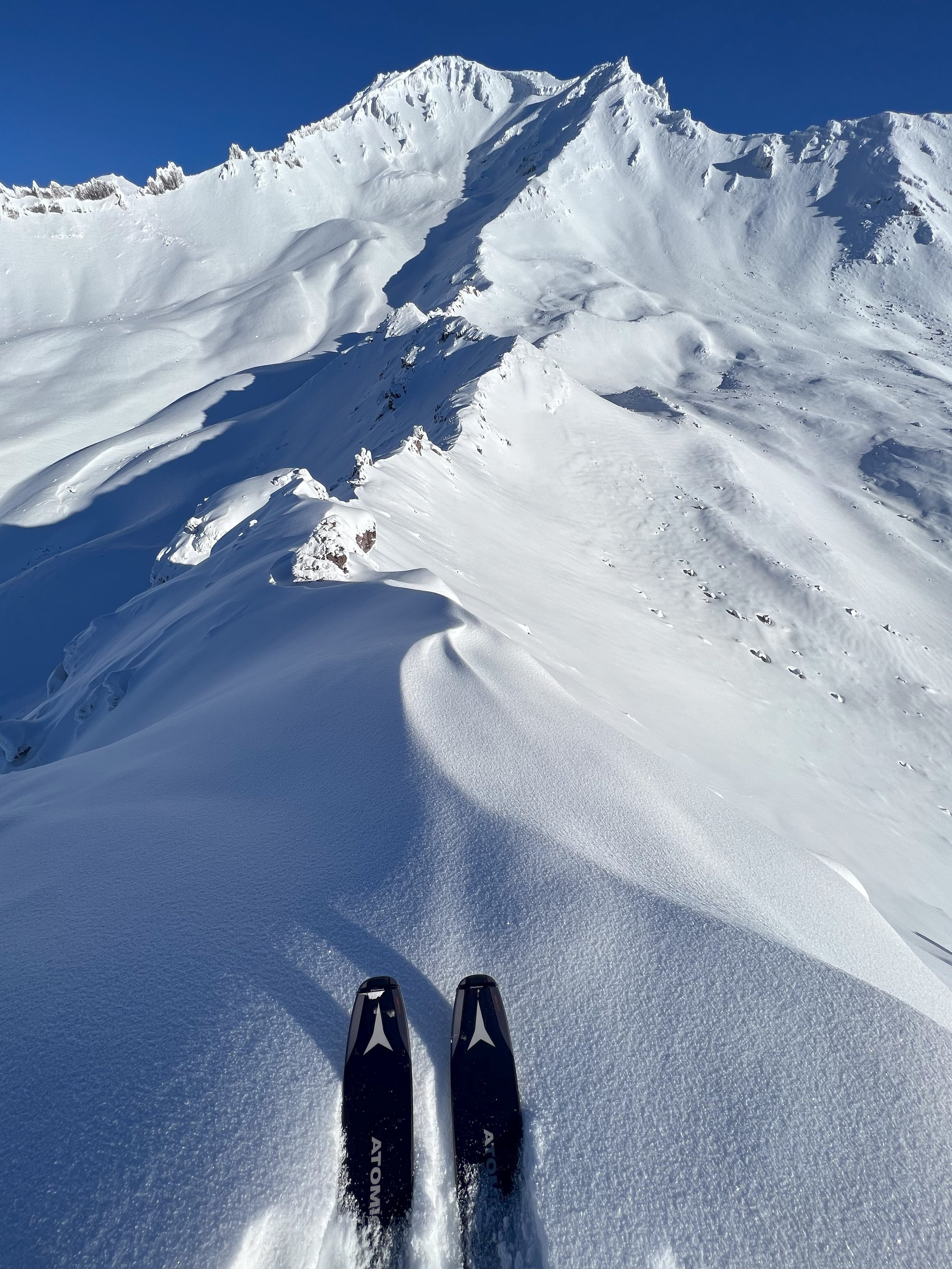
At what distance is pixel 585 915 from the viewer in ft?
12.1

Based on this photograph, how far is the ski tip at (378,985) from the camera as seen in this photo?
3.12 metres

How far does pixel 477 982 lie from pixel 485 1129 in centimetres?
59

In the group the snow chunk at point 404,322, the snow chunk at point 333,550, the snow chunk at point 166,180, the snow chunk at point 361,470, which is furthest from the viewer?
the snow chunk at point 166,180

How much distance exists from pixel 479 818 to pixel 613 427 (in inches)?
1051

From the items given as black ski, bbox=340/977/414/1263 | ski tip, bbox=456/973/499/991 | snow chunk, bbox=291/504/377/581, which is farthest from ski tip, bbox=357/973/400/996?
snow chunk, bbox=291/504/377/581

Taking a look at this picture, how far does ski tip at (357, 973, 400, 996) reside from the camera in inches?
123

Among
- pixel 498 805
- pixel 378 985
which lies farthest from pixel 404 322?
pixel 378 985

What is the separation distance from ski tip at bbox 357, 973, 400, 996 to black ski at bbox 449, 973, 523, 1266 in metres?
0.33

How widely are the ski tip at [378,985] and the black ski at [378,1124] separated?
5 centimetres

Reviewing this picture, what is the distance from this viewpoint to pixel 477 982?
10.5 feet

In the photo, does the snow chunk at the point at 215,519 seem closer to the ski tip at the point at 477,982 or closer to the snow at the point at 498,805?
the snow at the point at 498,805

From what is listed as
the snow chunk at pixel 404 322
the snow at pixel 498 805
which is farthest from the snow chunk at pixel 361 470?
the snow chunk at pixel 404 322

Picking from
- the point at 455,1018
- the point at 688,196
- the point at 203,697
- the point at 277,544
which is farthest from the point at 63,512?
the point at 688,196

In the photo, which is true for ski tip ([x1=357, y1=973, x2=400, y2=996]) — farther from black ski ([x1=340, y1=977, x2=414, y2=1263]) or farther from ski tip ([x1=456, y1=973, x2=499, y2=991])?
ski tip ([x1=456, y1=973, x2=499, y2=991])
